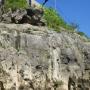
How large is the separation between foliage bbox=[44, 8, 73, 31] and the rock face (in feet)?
4.91

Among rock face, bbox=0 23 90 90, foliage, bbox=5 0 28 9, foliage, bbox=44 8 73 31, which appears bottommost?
rock face, bbox=0 23 90 90

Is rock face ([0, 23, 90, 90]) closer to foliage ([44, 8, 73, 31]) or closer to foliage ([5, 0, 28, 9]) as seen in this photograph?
foliage ([44, 8, 73, 31])

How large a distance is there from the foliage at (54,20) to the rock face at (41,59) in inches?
58.9

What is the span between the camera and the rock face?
58.2ft

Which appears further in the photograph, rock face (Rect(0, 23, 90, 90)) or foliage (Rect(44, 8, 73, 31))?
foliage (Rect(44, 8, 73, 31))

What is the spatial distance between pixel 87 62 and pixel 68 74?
4.10 ft

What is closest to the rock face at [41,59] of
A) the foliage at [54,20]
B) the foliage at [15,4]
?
the foliage at [54,20]

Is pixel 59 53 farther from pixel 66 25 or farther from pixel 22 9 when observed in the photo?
pixel 66 25

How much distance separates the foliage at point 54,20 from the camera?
72.7 ft

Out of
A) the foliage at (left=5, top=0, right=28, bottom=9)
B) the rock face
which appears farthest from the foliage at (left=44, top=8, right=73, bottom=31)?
the rock face

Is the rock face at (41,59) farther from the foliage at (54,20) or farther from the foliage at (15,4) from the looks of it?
the foliage at (15,4)

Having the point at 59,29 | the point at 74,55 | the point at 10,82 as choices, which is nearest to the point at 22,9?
the point at 59,29

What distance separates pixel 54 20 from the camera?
23.6 m

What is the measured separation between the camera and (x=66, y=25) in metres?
23.5
